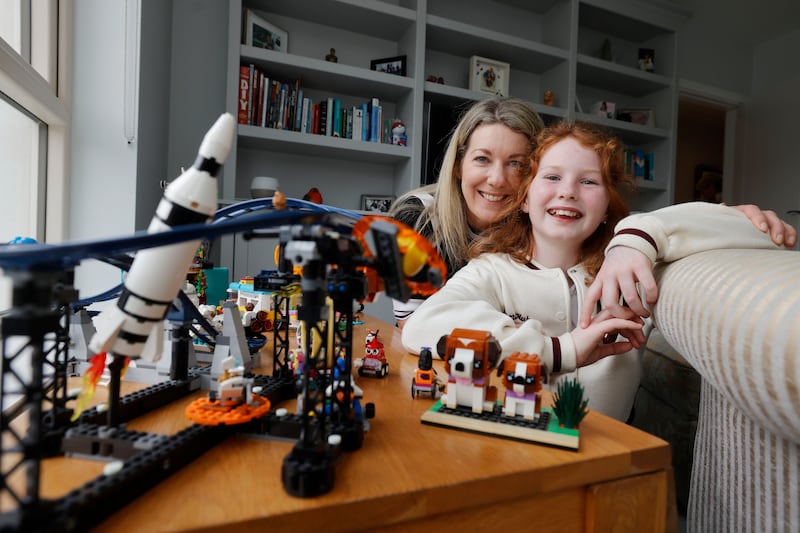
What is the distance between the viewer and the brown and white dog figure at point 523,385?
1.51 feet

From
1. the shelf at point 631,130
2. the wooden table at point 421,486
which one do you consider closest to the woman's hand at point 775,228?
the wooden table at point 421,486

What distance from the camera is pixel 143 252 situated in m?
0.39

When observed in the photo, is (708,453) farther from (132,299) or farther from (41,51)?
(41,51)

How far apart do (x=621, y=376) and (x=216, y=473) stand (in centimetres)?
72

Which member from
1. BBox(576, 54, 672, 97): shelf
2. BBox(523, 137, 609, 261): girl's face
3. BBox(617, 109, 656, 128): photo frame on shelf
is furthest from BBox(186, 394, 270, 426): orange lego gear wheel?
BBox(617, 109, 656, 128): photo frame on shelf

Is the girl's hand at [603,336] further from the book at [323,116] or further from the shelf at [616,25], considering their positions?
the shelf at [616,25]

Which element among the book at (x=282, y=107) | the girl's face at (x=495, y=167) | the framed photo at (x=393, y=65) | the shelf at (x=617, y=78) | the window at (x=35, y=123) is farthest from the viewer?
the shelf at (x=617, y=78)

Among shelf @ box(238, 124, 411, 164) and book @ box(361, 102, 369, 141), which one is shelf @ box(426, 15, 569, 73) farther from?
shelf @ box(238, 124, 411, 164)

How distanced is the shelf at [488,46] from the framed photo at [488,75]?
6 centimetres

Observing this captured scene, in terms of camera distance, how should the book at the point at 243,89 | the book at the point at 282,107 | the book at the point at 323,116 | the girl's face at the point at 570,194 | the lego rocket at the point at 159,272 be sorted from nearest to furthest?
the lego rocket at the point at 159,272 < the girl's face at the point at 570,194 < the book at the point at 243,89 < the book at the point at 282,107 < the book at the point at 323,116

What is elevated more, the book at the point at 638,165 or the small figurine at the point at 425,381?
the book at the point at 638,165

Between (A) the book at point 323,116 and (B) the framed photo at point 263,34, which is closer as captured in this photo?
(B) the framed photo at point 263,34

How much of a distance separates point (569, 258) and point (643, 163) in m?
2.46

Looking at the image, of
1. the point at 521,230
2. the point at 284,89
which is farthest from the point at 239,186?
the point at 521,230
